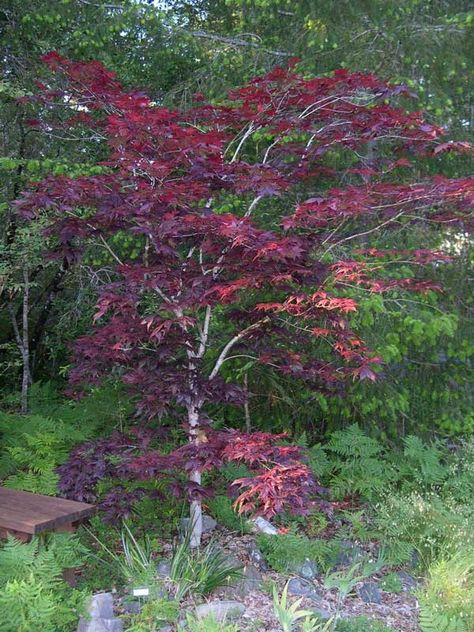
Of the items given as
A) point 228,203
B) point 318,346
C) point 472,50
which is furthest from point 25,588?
point 472,50

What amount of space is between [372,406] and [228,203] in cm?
193

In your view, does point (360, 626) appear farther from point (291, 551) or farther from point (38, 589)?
point (38, 589)

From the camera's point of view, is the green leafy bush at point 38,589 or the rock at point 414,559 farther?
the rock at point 414,559

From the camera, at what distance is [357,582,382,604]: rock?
3311 mm

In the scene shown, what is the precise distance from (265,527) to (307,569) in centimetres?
41

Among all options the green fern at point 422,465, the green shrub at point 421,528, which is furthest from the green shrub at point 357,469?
the green shrub at point 421,528

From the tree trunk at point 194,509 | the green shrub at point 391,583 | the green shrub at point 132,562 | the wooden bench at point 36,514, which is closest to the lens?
the wooden bench at point 36,514

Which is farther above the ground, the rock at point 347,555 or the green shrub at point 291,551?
the green shrub at point 291,551

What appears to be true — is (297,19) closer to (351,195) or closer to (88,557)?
(351,195)

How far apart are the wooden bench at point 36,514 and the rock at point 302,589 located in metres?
1.20

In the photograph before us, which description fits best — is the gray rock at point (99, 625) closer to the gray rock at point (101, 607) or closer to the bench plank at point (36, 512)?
the gray rock at point (101, 607)

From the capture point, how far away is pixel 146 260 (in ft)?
11.0

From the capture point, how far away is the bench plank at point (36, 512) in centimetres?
297

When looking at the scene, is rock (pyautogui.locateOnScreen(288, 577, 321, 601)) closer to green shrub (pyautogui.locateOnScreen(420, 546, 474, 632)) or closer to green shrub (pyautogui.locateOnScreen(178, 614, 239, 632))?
green shrub (pyautogui.locateOnScreen(420, 546, 474, 632))
